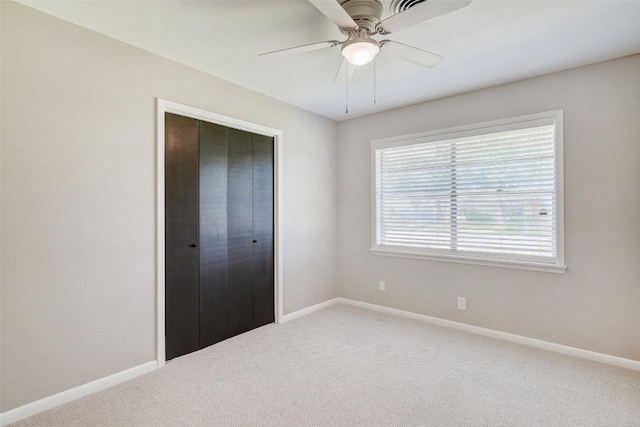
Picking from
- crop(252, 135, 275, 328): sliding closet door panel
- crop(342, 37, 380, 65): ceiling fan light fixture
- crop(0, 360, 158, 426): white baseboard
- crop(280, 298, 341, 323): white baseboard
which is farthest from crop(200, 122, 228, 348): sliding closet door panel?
crop(342, 37, 380, 65): ceiling fan light fixture

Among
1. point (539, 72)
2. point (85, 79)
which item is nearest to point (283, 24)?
point (85, 79)

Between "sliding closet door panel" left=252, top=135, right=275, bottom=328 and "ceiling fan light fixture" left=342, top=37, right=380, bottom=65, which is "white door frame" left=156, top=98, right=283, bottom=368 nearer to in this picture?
"sliding closet door panel" left=252, top=135, right=275, bottom=328

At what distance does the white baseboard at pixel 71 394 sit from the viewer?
1958mm

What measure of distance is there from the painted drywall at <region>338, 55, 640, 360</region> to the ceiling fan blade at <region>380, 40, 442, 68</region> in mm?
1456

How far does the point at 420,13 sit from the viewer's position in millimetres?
1656

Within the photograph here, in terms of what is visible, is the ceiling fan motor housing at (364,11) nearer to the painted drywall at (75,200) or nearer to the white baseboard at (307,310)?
the painted drywall at (75,200)

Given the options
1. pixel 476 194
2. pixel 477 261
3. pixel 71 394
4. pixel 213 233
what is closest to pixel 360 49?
pixel 213 233

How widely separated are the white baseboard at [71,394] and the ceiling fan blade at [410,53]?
114 inches

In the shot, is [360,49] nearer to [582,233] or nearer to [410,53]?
[410,53]

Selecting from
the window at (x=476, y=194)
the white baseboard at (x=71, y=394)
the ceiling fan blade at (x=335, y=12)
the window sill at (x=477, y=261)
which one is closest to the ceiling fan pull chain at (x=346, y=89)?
the ceiling fan blade at (x=335, y=12)

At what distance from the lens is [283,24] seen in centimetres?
217

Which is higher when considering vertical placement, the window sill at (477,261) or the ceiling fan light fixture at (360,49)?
the ceiling fan light fixture at (360,49)

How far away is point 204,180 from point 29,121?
1.25 metres

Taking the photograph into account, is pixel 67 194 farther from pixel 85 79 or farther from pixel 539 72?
pixel 539 72
